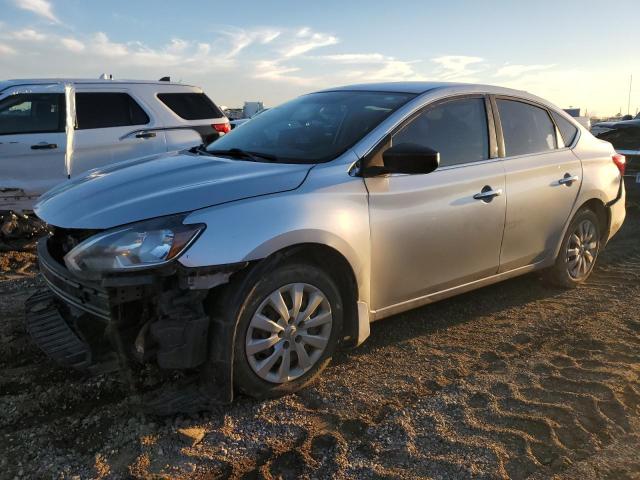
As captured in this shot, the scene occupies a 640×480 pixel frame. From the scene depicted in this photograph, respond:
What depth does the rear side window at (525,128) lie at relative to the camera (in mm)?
4387

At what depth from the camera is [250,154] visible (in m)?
3.72

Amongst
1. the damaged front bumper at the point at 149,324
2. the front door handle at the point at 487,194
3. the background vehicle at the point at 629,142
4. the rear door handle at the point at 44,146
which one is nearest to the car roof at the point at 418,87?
the front door handle at the point at 487,194

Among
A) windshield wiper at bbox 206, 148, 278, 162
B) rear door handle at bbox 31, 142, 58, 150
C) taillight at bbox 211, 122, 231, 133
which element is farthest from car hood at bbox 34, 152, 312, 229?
taillight at bbox 211, 122, 231, 133

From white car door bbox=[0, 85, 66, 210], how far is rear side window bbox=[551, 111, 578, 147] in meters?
5.40

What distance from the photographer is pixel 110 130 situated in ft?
23.3

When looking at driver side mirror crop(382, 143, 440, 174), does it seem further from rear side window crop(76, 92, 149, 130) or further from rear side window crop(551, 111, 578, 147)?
rear side window crop(76, 92, 149, 130)

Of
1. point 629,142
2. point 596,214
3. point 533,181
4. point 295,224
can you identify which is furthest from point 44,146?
point 629,142

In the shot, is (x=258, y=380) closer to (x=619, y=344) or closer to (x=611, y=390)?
(x=611, y=390)

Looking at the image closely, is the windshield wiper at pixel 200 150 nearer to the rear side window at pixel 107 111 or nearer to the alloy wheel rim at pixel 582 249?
the alloy wheel rim at pixel 582 249

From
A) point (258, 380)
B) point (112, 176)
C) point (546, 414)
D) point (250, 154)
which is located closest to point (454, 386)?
point (546, 414)

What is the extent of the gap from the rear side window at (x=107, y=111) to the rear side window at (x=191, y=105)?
42 centimetres

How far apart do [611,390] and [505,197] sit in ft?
4.86

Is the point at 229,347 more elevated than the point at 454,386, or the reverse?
the point at 229,347

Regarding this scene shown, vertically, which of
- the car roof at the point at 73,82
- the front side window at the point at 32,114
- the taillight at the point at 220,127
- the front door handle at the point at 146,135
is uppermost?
the car roof at the point at 73,82
